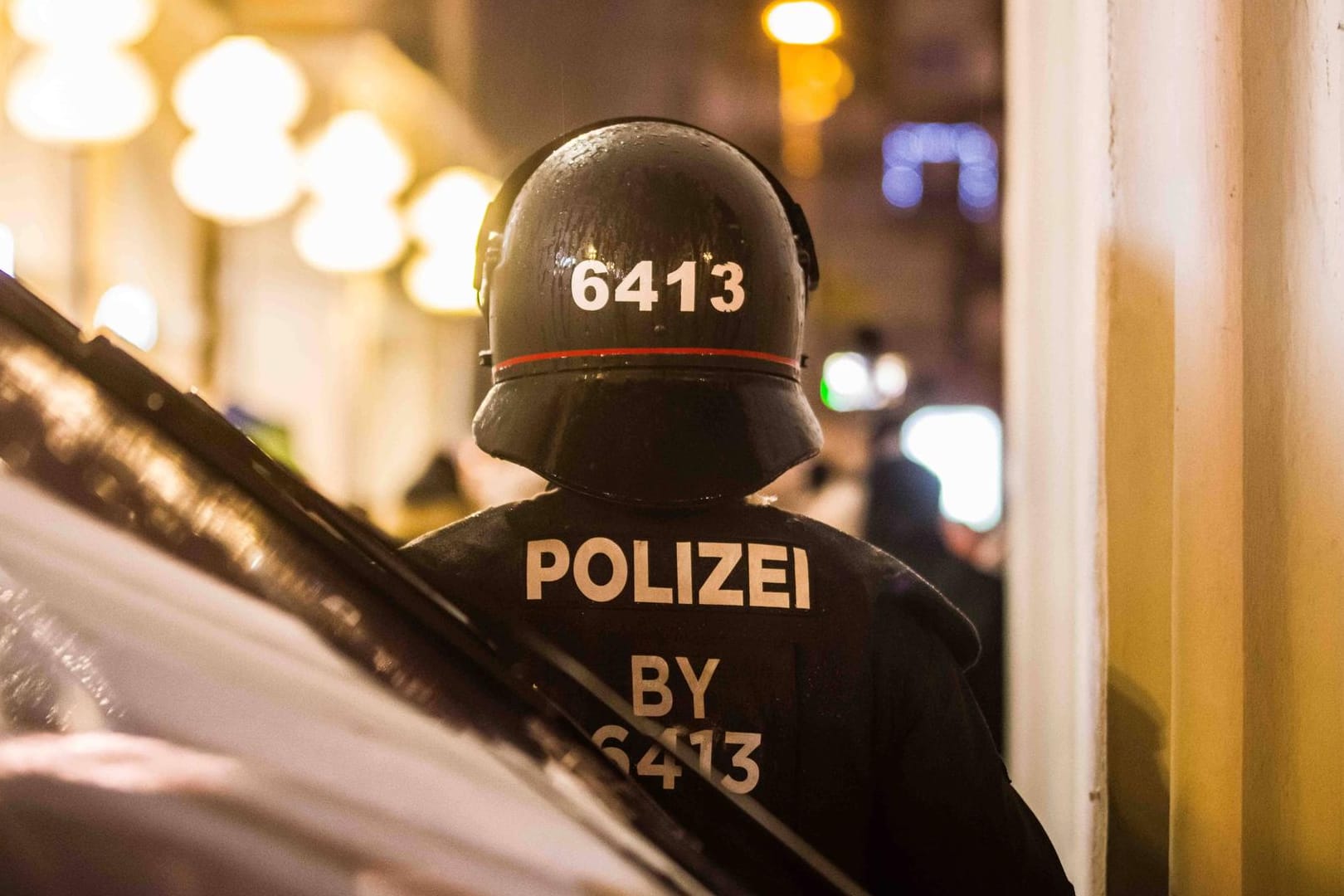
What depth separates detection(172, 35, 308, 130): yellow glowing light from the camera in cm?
481

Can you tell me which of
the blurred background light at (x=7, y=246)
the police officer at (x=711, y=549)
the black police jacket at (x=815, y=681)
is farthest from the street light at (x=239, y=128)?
the black police jacket at (x=815, y=681)

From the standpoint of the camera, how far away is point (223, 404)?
6582 millimetres

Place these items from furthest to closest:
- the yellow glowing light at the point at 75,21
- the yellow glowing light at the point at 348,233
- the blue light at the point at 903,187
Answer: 1. the blue light at the point at 903,187
2. the yellow glowing light at the point at 348,233
3. the yellow glowing light at the point at 75,21

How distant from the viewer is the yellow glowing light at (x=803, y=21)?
19.7 feet

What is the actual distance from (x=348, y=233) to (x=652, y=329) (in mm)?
5092

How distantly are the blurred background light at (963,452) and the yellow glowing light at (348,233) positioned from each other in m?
10.0

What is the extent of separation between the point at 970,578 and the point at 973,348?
20269 millimetres

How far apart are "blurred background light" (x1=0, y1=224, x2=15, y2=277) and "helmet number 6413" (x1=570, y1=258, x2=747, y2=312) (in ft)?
12.8

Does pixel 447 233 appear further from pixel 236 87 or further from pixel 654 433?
pixel 654 433

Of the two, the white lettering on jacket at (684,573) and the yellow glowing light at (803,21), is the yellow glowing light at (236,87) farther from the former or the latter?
the white lettering on jacket at (684,573)

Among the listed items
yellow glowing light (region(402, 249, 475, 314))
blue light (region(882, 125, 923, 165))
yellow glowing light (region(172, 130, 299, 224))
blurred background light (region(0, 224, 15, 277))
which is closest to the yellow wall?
yellow glowing light (region(172, 130, 299, 224))

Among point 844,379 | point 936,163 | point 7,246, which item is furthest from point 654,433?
point 936,163

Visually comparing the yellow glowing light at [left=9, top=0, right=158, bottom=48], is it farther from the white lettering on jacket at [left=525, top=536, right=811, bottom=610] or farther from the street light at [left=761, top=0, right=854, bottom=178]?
the white lettering on jacket at [left=525, top=536, right=811, bottom=610]

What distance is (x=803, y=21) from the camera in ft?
19.9
